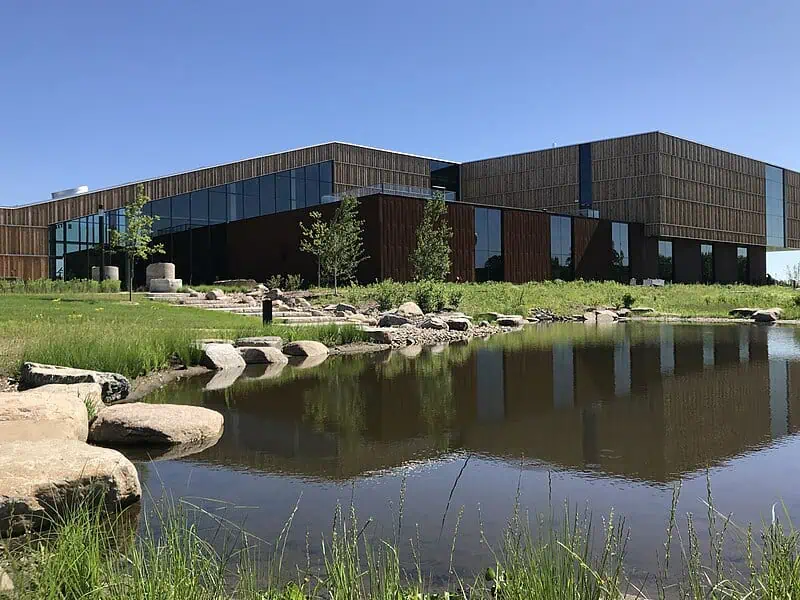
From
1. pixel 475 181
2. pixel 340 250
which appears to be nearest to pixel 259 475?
pixel 340 250

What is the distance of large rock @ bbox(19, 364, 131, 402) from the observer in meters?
9.40

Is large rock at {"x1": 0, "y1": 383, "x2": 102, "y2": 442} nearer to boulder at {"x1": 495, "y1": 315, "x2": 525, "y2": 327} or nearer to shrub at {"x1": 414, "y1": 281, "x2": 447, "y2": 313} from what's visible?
boulder at {"x1": 495, "y1": 315, "x2": 525, "y2": 327}

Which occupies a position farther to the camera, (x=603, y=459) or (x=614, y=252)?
(x=614, y=252)

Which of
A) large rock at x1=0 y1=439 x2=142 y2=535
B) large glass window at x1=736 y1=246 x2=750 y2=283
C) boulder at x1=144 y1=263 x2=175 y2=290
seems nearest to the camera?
large rock at x1=0 y1=439 x2=142 y2=535

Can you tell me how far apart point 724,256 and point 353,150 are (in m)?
34.3

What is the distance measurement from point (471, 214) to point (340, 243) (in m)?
9.80

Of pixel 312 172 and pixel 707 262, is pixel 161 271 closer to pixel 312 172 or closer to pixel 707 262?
pixel 312 172

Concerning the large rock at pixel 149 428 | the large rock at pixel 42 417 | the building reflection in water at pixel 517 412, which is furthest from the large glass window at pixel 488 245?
the large rock at pixel 42 417

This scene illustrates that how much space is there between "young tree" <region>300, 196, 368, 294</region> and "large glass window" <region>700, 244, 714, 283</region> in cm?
3584

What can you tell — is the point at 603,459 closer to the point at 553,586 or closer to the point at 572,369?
the point at 553,586

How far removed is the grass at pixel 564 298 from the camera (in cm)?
2925

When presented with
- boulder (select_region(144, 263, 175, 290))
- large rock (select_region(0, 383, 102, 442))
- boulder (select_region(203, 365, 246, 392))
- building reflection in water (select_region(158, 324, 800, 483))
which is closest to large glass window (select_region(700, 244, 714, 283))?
boulder (select_region(144, 263, 175, 290))

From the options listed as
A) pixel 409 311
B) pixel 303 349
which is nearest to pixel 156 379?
pixel 303 349

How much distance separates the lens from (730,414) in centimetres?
853
